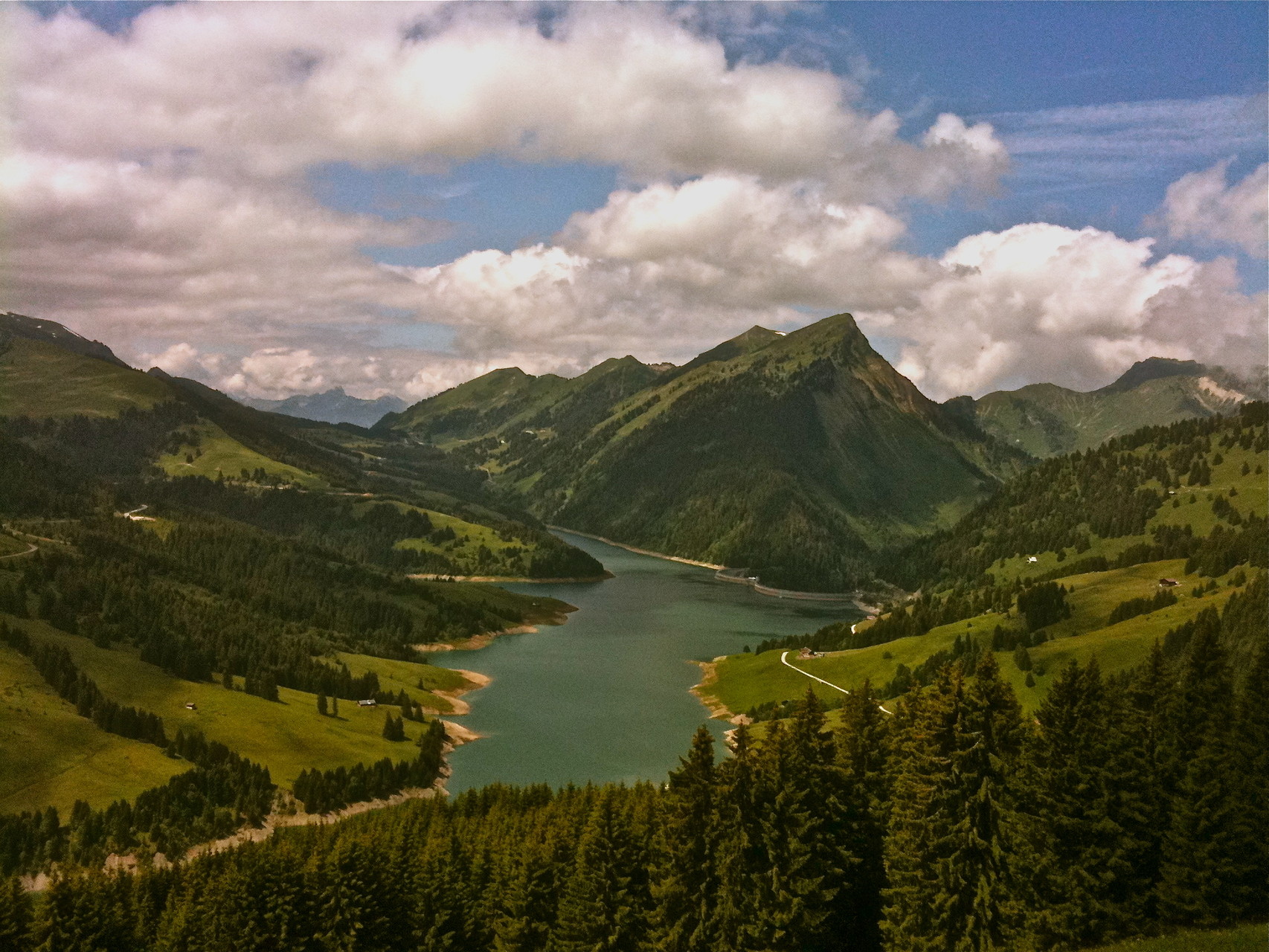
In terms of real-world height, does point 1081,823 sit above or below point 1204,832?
below

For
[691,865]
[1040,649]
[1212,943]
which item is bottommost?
[691,865]

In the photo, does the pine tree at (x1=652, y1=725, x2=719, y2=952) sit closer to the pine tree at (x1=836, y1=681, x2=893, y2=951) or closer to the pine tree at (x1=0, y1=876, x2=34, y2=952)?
the pine tree at (x1=836, y1=681, x2=893, y2=951)

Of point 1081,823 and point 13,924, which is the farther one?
point 13,924

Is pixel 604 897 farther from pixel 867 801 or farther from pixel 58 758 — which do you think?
pixel 58 758

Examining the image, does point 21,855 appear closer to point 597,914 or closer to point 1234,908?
point 597,914

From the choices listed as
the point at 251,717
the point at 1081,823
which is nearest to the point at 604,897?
the point at 1081,823

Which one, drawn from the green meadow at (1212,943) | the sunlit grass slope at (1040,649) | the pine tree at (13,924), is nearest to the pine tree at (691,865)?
the green meadow at (1212,943)

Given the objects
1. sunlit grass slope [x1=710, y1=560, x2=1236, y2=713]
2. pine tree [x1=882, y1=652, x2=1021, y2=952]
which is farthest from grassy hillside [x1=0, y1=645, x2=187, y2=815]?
pine tree [x1=882, y1=652, x2=1021, y2=952]
